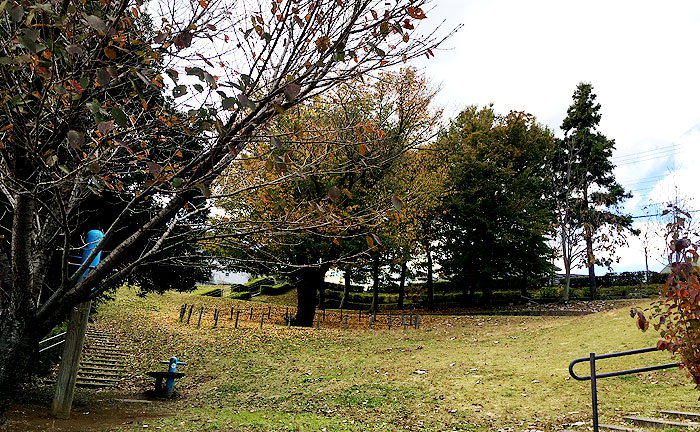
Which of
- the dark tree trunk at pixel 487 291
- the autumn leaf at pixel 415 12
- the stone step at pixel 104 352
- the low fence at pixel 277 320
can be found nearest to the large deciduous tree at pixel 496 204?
the dark tree trunk at pixel 487 291

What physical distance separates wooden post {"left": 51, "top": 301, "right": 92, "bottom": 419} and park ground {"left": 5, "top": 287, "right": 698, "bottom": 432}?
0.29 m

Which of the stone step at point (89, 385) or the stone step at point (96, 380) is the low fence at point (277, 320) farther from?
the stone step at point (89, 385)

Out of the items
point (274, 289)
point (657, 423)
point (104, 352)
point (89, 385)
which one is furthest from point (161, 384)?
point (274, 289)

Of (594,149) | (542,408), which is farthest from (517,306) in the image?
(542,408)

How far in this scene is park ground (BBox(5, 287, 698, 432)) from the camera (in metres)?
7.70

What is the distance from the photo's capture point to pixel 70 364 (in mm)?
8547

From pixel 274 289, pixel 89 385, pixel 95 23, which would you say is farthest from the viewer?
pixel 274 289

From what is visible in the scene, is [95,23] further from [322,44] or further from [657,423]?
[657,423]

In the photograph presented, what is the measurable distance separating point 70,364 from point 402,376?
278 inches

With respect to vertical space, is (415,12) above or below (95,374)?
above

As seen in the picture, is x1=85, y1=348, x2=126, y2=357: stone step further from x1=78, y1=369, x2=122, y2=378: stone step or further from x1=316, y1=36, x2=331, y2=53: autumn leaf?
x1=316, y1=36, x2=331, y2=53: autumn leaf

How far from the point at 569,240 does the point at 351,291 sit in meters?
16.4

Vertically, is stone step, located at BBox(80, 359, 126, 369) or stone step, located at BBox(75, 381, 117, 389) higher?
stone step, located at BBox(80, 359, 126, 369)

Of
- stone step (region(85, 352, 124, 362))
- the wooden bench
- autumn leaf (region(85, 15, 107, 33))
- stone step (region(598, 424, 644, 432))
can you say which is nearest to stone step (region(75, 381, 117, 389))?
the wooden bench
